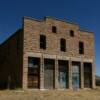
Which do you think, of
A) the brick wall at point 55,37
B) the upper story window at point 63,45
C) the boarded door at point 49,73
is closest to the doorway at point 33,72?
the boarded door at point 49,73

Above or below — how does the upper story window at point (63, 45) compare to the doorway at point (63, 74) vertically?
above

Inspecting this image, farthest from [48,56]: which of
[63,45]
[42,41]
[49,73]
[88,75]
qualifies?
[88,75]

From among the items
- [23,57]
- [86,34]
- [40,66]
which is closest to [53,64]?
[40,66]

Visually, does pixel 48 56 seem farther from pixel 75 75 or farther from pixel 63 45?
pixel 75 75

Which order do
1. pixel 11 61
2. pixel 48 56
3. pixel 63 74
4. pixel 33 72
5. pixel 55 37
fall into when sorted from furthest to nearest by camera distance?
pixel 11 61
pixel 63 74
pixel 55 37
pixel 48 56
pixel 33 72

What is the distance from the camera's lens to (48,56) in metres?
39.5

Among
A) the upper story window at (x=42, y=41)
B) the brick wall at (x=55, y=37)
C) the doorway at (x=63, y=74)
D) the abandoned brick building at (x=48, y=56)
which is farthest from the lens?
the doorway at (x=63, y=74)

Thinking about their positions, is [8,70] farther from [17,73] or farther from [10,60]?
[17,73]

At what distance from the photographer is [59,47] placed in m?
41.1

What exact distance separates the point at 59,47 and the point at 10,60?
25.5 ft

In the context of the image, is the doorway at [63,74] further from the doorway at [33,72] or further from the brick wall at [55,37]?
the doorway at [33,72]

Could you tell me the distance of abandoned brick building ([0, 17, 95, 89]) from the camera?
37844mm

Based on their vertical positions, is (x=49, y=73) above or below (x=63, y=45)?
below

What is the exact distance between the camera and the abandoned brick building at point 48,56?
37844mm
